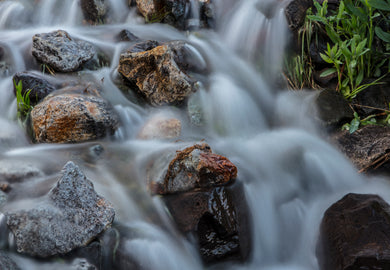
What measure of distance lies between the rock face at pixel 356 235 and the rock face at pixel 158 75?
2.07 meters

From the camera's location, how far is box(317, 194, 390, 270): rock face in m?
1.84

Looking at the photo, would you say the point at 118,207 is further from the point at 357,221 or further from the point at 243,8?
the point at 243,8

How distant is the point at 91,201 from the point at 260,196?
134 cm

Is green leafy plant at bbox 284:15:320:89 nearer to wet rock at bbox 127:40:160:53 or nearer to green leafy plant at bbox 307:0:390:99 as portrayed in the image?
green leafy plant at bbox 307:0:390:99

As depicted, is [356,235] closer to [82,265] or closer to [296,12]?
[82,265]

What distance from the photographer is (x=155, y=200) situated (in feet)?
7.89

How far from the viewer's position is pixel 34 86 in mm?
3512

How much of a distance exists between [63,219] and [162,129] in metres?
1.65

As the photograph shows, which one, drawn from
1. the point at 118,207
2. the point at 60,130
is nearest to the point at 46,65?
the point at 60,130

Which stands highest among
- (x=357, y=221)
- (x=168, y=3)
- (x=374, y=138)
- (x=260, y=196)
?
(x=168, y=3)

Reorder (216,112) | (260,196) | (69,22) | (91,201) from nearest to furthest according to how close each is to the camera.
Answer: (91,201), (260,196), (216,112), (69,22)

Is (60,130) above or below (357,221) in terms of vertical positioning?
below

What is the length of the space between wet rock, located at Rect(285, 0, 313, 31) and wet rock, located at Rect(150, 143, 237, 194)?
8.22 ft

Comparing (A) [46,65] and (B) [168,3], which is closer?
(A) [46,65]
